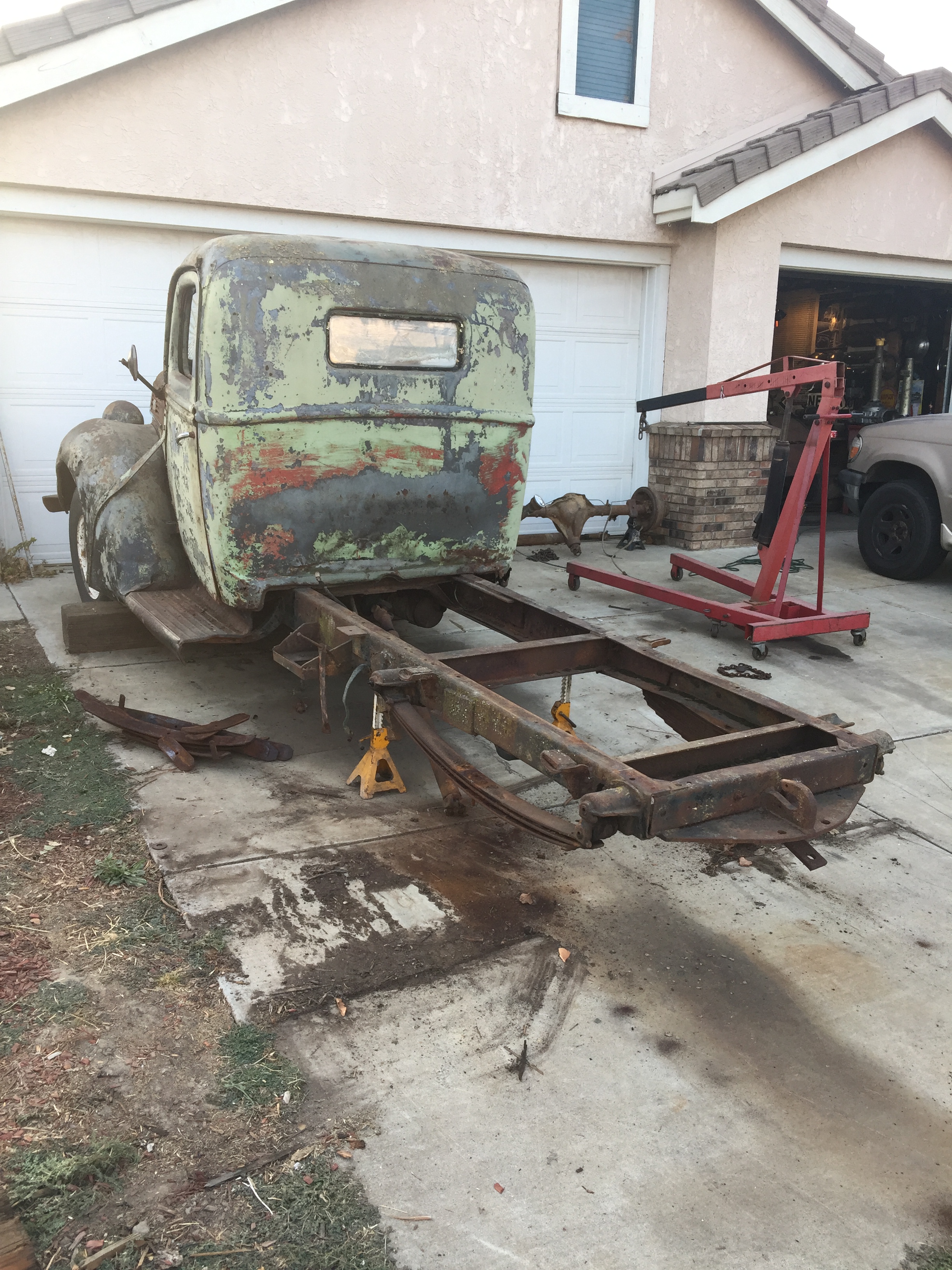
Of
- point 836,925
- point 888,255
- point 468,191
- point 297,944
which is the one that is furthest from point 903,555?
point 297,944

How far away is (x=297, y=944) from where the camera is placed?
9.90ft

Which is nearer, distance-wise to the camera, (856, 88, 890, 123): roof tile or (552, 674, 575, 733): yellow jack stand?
(552, 674, 575, 733): yellow jack stand

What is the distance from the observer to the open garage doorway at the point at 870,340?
484 inches

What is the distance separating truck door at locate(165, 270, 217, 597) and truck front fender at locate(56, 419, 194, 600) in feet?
0.36

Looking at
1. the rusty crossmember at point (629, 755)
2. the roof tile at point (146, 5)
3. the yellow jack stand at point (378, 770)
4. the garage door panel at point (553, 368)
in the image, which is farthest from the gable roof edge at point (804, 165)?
the yellow jack stand at point (378, 770)

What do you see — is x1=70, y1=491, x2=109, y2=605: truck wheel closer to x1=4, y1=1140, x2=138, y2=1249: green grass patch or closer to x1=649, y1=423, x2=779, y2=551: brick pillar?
x1=4, y1=1140, x2=138, y2=1249: green grass patch

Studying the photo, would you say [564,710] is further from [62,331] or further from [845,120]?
[845,120]

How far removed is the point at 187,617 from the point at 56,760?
871mm

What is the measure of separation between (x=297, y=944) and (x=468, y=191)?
7.17m

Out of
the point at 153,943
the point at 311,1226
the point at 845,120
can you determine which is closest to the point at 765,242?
the point at 845,120

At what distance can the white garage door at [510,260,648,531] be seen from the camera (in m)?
9.32

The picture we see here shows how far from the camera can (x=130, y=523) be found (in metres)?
4.97

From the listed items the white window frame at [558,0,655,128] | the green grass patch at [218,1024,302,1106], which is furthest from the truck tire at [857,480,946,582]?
the green grass patch at [218,1024,302,1106]

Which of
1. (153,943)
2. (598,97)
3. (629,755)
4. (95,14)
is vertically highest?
(598,97)
